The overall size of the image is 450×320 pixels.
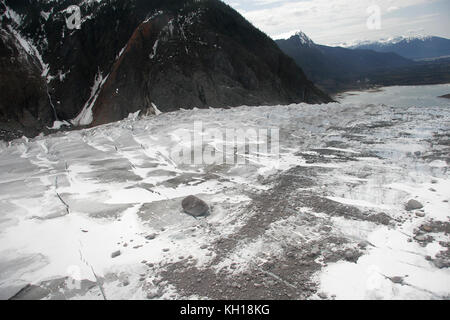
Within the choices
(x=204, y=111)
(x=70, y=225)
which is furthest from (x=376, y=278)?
(x=204, y=111)

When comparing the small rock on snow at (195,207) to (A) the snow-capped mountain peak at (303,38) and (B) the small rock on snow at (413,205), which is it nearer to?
(B) the small rock on snow at (413,205)

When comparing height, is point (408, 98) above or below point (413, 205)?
above

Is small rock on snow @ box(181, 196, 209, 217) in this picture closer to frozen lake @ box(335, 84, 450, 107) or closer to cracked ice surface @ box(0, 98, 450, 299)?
cracked ice surface @ box(0, 98, 450, 299)

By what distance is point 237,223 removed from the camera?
5.90 meters

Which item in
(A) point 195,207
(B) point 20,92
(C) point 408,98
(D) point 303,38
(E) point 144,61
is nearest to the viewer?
(A) point 195,207

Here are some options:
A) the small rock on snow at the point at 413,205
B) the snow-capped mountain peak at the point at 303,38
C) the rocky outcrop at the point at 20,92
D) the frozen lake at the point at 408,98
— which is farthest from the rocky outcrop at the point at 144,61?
the snow-capped mountain peak at the point at 303,38

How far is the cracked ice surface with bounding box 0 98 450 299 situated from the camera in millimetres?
4281

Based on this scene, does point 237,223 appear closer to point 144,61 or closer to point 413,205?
point 413,205

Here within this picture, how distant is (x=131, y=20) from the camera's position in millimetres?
39156

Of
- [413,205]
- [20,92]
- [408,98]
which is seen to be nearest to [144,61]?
[20,92]

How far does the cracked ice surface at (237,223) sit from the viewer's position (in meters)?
4.28

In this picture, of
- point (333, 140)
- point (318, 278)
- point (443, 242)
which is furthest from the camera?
point (333, 140)

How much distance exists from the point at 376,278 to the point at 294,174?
4.32m

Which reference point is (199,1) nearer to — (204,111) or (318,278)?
(204,111)
